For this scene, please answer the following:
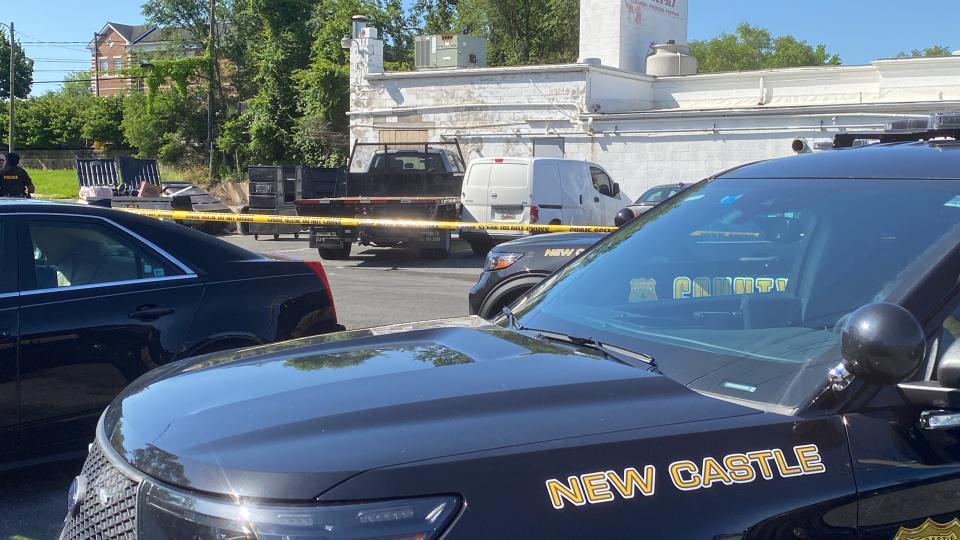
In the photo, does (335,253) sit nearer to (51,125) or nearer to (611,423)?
(611,423)

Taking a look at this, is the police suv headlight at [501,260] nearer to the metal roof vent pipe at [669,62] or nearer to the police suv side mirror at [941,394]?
the police suv side mirror at [941,394]

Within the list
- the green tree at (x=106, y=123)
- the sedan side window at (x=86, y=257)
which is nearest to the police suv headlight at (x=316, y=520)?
the sedan side window at (x=86, y=257)

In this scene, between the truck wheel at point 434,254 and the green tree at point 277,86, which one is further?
the green tree at point 277,86

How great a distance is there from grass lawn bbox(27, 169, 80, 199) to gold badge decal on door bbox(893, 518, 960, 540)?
51517 millimetres

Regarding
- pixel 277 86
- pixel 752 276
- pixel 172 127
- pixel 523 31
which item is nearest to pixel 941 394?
pixel 752 276

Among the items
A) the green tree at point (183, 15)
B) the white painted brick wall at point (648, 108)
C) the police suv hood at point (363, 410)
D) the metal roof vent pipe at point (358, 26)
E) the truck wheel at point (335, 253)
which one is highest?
the green tree at point (183, 15)

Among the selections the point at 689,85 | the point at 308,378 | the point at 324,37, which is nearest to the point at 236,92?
the point at 324,37

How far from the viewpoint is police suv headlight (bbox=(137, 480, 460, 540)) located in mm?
1807

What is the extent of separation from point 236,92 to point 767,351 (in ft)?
179

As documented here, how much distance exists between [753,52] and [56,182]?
5297cm

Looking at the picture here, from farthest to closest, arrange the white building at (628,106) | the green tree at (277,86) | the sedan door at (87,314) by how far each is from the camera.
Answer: the green tree at (277,86), the white building at (628,106), the sedan door at (87,314)

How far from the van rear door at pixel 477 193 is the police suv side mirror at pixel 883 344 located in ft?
50.3

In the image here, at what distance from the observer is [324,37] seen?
4066 centimetres

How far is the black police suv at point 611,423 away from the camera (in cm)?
189
